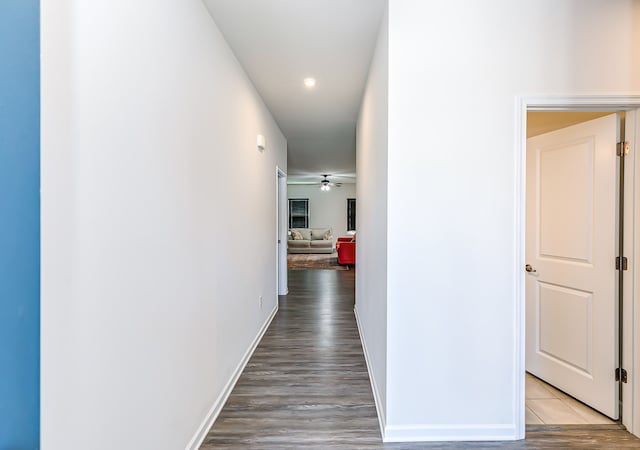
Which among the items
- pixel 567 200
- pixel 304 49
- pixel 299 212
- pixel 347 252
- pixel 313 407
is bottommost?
pixel 313 407

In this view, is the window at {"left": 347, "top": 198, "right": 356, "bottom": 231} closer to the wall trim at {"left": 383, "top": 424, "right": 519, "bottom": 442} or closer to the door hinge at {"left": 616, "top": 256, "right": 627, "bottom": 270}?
the door hinge at {"left": 616, "top": 256, "right": 627, "bottom": 270}

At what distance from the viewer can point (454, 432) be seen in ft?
6.13

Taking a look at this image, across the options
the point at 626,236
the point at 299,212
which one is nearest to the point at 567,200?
the point at 626,236

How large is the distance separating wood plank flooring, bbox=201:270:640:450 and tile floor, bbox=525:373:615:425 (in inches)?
3.2

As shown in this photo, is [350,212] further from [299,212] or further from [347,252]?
[347,252]

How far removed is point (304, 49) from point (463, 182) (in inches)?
62.9

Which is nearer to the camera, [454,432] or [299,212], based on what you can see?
[454,432]

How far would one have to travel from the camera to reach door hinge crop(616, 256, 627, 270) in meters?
1.98

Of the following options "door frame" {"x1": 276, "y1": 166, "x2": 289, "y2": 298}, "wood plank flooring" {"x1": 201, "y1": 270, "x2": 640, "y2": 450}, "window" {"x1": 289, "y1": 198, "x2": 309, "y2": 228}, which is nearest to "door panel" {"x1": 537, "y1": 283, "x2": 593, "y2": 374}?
"wood plank flooring" {"x1": 201, "y1": 270, "x2": 640, "y2": 450}

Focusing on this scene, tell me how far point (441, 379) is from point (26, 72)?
2.18 metres

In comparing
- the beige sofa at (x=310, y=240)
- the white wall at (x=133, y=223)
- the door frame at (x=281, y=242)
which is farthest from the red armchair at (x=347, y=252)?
the white wall at (x=133, y=223)

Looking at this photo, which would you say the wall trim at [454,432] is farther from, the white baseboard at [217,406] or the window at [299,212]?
the window at [299,212]

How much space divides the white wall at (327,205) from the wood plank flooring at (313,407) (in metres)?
8.98

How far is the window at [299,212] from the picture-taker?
12.7 m
